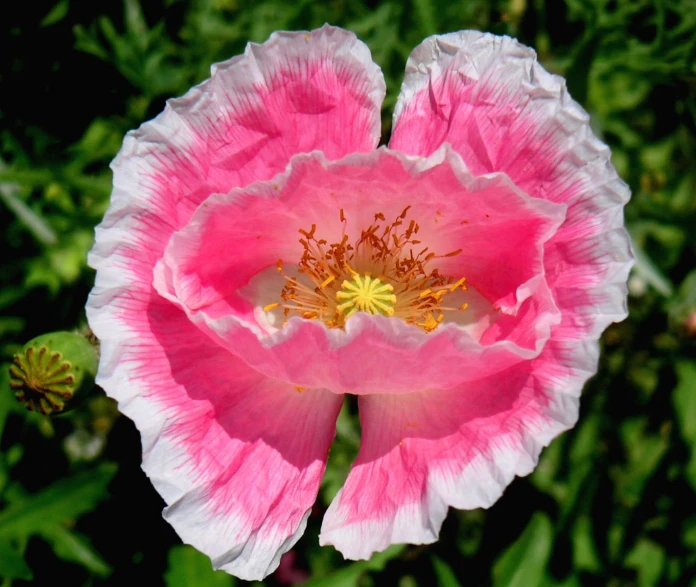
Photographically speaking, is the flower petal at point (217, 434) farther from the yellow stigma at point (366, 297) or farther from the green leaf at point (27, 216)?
the green leaf at point (27, 216)

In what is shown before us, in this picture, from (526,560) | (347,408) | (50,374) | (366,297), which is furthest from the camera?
(347,408)

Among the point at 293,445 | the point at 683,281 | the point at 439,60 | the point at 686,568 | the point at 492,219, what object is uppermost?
the point at 439,60

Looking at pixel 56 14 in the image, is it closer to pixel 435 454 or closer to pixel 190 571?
pixel 190 571

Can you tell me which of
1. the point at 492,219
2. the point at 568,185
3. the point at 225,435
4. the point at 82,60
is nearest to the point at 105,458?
the point at 225,435

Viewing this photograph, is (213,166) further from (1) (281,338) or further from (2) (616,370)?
(2) (616,370)

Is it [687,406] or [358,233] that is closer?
[358,233]

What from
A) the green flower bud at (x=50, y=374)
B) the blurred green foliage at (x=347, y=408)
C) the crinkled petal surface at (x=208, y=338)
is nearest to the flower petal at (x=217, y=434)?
the crinkled petal surface at (x=208, y=338)

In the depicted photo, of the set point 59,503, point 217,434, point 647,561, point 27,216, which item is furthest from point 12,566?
point 647,561
